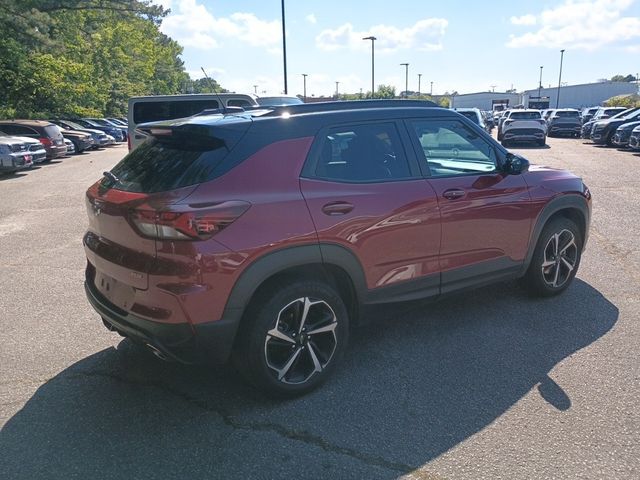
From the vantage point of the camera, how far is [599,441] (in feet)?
9.43

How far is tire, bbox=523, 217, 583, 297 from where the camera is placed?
477 centimetres

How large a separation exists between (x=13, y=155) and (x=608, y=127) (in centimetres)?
2158

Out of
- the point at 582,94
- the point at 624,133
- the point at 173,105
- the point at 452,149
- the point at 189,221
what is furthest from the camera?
the point at 582,94

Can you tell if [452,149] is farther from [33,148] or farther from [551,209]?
[33,148]

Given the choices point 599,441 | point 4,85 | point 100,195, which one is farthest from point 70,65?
point 599,441

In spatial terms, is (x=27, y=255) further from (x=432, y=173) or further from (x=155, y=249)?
(x=432, y=173)

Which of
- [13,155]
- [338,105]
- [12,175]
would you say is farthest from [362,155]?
[12,175]

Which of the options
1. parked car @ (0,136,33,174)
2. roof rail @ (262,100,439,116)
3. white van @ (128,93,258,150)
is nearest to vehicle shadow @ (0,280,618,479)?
roof rail @ (262,100,439,116)

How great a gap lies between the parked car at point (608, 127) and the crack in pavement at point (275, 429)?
884 inches

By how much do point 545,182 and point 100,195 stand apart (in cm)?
359

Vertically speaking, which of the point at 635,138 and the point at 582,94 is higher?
the point at 582,94

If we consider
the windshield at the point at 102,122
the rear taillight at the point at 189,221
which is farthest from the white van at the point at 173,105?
the windshield at the point at 102,122

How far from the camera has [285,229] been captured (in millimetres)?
3123

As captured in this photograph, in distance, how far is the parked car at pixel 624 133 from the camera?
64.4 ft
